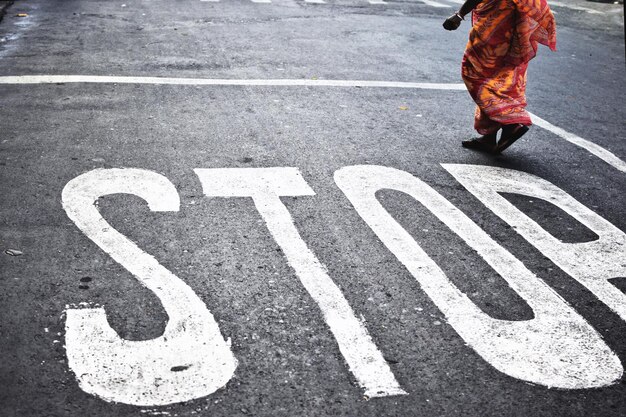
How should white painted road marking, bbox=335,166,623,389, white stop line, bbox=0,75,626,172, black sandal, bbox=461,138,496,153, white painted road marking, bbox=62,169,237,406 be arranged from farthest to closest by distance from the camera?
white stop line, bbox=0,75,626,172 < black sandal, bbox=461,138,496,153 < white painted road marking, bbox=335,166,623,389 < white painted road marking, bbox=62,169,237,406

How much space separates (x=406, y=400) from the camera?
120 inches

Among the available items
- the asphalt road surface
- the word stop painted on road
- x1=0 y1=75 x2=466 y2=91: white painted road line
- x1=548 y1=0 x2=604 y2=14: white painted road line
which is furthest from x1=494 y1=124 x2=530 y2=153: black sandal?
x1=548 y1=0 x2=604 y2=14: white painted road line

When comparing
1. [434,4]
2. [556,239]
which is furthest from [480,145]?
[434,4]

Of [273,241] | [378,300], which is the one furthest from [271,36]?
[378,300]

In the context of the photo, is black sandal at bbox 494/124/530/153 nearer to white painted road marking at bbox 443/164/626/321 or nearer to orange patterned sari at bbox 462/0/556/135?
orange patterned sari at bbox 462/0/556/135

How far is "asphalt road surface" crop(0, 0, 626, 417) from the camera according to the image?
10.3 ft

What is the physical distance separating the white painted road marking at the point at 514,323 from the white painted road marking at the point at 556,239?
0.92ft

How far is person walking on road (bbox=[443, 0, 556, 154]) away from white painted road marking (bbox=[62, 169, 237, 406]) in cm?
332

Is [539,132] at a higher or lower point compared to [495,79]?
lower

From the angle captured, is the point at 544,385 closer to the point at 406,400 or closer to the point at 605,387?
the point at 605,387

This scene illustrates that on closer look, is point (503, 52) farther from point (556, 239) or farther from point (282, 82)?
point (282, 82)

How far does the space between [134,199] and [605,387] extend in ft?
9.78

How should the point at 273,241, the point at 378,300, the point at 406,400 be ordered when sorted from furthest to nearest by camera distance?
1. the point at 273,241
2. the point at 378,300
3. the point at 406,400

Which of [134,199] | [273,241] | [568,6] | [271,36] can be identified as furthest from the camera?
[568,6]
